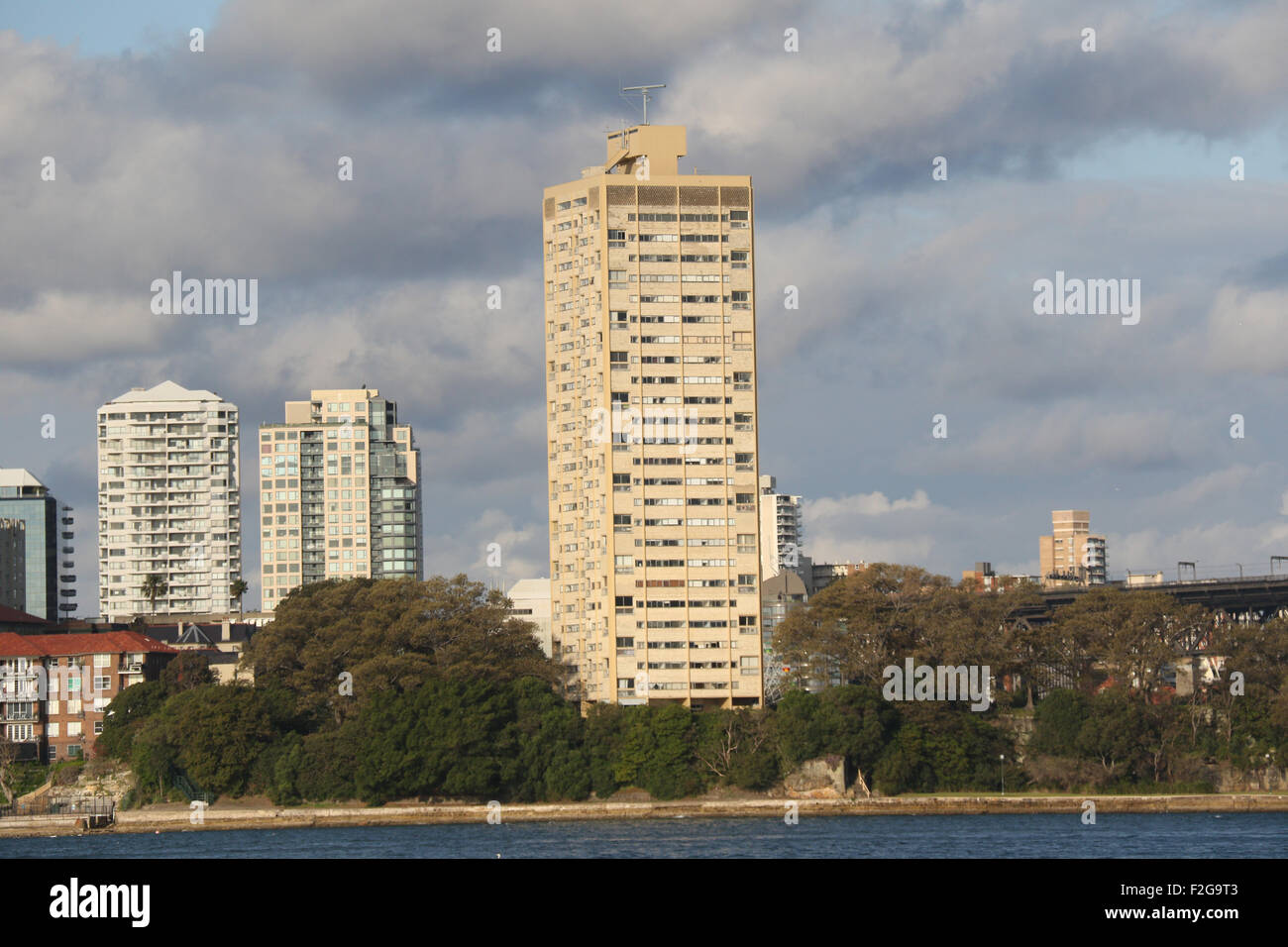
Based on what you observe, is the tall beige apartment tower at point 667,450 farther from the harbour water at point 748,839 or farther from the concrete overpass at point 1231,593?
the concrete overpass at point 1231,593

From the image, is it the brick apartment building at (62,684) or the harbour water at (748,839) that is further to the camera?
the brick apartment building at (62,684)

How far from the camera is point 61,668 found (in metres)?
150

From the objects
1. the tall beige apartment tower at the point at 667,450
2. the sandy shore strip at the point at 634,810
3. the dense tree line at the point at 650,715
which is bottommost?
the sandy shore strip at the point at 634,810

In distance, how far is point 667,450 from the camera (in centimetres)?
14338

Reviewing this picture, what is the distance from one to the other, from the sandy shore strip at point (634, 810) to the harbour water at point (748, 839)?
2.26m

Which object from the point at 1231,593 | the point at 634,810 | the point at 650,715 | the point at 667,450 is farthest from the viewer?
the point at 1231,593

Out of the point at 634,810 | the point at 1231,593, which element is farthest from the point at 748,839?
the point at 1231,593

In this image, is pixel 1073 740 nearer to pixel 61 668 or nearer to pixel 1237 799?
pixel 1237 799

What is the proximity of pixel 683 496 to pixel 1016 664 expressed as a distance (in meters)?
32.2

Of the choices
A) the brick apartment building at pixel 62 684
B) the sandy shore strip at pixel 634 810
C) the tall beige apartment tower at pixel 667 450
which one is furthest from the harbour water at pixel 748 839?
the brick apartment building at pixel 62 684

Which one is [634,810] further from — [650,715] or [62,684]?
[62,684]

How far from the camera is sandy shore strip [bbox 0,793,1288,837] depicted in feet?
413

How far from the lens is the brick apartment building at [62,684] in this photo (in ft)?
478

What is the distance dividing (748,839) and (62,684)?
2946 inches
